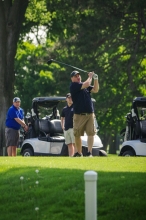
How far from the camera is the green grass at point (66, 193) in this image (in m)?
11.3

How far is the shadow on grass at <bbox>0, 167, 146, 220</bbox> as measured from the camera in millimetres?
11328

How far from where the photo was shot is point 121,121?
51.4m

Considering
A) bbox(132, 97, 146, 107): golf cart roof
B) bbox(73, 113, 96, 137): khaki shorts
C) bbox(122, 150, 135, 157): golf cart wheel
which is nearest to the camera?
bbox(73, 113, 96, 137): khaki shorts

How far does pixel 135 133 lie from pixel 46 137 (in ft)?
9.95

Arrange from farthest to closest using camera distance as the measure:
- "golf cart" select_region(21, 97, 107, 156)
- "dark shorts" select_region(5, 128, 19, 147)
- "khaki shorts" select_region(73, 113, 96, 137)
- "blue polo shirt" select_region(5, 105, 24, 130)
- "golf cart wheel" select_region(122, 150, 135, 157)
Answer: "golf cart" select_region(21, 97, 107, 156), "dark shorts" select_region(5, 128, 19, 147), "blue polo shirt" select_region(5, 105, 24, 130), "golf cart wheel" select_region(122, 150, 135, 157), "khaki shorts" select_region(73, 113, 96, 137)

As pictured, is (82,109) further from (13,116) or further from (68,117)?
(13,116)

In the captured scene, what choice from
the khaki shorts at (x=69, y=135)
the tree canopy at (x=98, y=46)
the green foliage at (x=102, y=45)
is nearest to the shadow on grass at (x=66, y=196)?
the khaki shorts at (x=69, y=135)

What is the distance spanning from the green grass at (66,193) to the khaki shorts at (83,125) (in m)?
4.08

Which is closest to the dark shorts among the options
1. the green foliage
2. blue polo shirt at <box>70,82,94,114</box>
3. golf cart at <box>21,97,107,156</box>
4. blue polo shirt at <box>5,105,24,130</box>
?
blue polo shirt at <box>5,105,24,130</box>

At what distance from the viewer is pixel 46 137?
24.0 m

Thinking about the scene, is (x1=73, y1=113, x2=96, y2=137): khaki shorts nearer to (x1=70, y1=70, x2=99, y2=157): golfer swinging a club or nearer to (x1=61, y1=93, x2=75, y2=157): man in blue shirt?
(x1=70, y1=70, x2=99, y2=157): golfer swinging a club

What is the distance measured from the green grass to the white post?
211 centimetres

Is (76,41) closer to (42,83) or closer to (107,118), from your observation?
(107,118)

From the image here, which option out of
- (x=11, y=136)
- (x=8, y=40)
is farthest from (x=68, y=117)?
(x=8, y=40)
